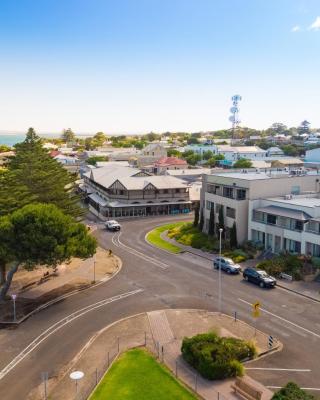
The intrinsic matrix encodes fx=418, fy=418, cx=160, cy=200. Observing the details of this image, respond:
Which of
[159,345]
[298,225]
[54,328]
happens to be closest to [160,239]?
[298,225]

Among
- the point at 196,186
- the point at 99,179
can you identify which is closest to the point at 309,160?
the point at 196,186

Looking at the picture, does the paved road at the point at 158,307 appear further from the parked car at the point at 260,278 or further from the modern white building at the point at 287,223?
the modern white building at the point at 287,223

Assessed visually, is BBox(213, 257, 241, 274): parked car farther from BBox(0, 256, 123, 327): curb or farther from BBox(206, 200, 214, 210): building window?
BBox(206, 200, 214, 210): building window

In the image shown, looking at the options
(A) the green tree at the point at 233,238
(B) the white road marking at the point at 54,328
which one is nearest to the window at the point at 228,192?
(A) the green tree at the point at 233,238

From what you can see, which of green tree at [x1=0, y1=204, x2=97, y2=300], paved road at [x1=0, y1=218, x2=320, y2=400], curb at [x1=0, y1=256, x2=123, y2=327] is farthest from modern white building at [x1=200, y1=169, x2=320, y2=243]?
green tree at [x1=0, y1=204, x2=97, y2=300]

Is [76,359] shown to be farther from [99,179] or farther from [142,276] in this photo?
[99,179]
